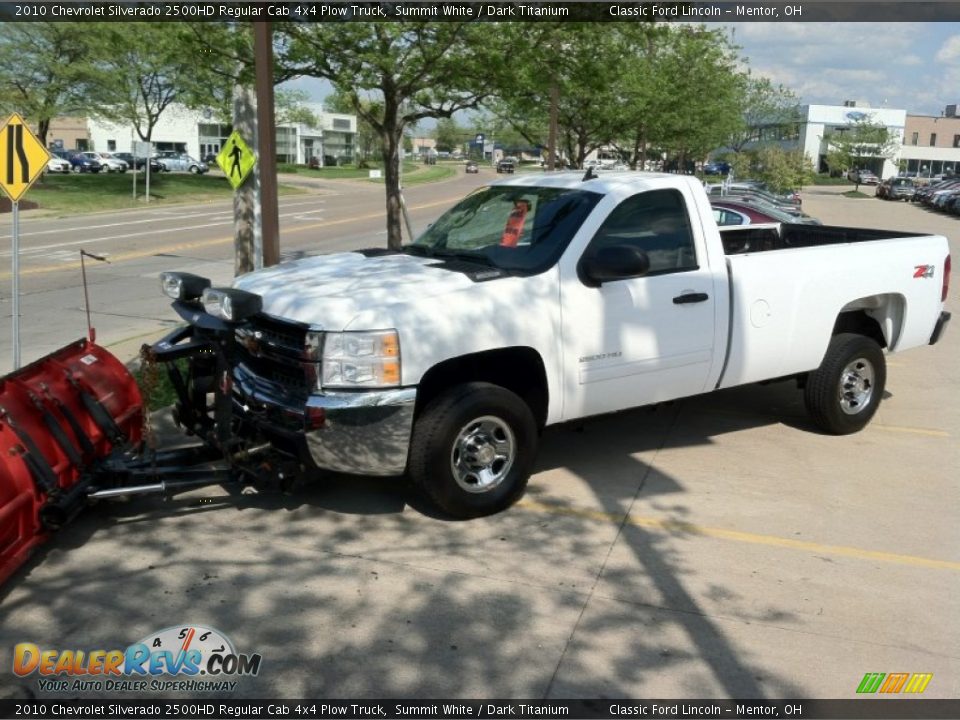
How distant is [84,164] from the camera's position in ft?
189

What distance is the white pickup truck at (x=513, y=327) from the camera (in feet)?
15.4

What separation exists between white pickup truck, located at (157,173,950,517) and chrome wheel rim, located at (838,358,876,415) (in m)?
0.17

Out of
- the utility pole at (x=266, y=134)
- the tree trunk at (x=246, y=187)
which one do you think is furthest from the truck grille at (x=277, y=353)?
the tree trunk at (x=246, y=187)

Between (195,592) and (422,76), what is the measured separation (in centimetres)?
832

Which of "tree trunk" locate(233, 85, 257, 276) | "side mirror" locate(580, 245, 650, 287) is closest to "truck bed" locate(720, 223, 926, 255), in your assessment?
"side mirror" locate(580, 245, 650, 287)

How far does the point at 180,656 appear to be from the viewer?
3799mm

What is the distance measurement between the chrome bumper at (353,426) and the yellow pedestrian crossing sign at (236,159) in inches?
226

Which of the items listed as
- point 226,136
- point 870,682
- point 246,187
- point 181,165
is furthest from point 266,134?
point 226,136

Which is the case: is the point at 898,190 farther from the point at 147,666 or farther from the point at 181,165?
the point at 147,666

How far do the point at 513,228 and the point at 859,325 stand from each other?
332cm

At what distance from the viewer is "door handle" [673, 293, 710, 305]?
576 cm

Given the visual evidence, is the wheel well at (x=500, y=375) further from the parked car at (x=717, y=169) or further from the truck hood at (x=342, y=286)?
the parked car at (x=717, y=169)

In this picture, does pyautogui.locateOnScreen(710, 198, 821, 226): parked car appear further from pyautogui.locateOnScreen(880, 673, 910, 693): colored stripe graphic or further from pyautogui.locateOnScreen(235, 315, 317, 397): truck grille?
pyautogui.locateOnScreen(880, 673, 910, 693): colored stripe graphic

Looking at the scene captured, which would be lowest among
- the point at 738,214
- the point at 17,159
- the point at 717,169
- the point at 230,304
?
the point at 230,304
